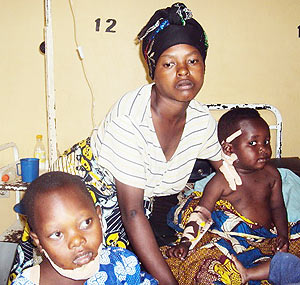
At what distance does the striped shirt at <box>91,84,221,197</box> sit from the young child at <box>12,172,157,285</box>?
0.23 metres

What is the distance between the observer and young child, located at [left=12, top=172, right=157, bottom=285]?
1152 mm

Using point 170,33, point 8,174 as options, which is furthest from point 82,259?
point 8,174

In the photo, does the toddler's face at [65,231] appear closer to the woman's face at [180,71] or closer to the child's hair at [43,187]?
the child's hair at [43,187]

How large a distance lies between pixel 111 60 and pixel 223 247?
1.88 metres

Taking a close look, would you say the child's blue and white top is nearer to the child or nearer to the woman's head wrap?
the child

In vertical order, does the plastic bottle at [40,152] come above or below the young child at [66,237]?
below

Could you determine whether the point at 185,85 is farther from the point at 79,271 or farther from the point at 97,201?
the point at 79,271

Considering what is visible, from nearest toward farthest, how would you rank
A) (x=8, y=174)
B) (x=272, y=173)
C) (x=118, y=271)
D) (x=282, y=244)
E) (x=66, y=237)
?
1. (x=66, y=237)
2. (x=118, y=271)
3. (x=282, y=244)
4. (x=272, y=173)
5. (x=8, y=174)

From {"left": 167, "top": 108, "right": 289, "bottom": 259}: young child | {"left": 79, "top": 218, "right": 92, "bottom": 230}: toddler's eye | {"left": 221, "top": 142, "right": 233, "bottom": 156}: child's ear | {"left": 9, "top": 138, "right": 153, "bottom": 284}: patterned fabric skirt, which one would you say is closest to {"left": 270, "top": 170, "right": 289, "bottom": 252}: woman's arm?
{"left": 167, "top": 108, "right": 289, "bottom": 259}: young child

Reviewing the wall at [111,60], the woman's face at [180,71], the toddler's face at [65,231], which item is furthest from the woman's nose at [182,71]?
the wall at [111,60]

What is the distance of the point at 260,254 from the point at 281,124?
5.40ft

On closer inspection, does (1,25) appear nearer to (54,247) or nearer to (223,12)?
(223,12)

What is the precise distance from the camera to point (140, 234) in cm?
141

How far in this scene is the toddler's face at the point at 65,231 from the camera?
115cm
